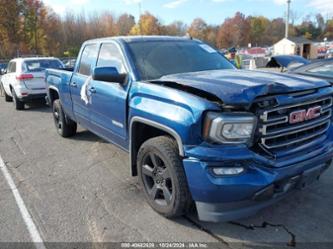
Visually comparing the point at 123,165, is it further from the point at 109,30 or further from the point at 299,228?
the point at 109,30

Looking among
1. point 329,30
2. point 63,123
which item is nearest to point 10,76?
point 63,123

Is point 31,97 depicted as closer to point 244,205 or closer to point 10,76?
point 10,76

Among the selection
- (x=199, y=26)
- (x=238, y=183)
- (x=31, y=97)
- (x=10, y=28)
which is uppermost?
(x=199, y=26)

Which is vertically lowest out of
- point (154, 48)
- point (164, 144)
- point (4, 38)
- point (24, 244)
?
point (24, 244)

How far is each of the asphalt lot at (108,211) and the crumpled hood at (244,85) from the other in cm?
132

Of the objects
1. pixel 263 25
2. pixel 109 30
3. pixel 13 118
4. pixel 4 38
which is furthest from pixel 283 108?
pixel 263 25

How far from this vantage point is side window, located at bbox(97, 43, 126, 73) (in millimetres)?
3981

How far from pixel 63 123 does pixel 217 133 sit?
15.1ft

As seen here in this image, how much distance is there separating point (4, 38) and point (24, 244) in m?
59.0

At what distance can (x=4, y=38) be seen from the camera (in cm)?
5356

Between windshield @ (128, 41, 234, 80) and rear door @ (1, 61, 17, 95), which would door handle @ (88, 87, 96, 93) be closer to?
windshield @ (128, 41, 234, 80)

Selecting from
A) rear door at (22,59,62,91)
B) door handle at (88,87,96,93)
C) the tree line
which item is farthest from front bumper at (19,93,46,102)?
the tree line

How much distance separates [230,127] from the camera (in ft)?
8.48

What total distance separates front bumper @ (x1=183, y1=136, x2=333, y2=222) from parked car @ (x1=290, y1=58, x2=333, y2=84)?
3.06 metres
